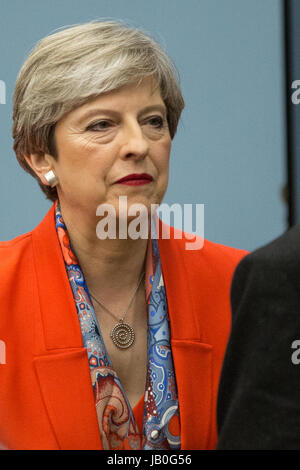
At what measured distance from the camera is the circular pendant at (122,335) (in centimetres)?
167

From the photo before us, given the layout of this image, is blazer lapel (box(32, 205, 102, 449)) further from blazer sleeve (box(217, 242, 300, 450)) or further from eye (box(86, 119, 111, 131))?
blazer sleeve (box(217, 242, 300, 450))

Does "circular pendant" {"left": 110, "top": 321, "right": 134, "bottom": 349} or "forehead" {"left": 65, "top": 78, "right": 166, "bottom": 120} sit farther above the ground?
"forehead" {"left": 65, "top": 78, "right": 166, "bottom": 120}

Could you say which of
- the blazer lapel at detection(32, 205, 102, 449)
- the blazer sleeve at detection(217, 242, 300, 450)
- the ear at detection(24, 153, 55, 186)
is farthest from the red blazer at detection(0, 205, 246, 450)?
the blazer sleeve at detection(217, 242, 300, 450)

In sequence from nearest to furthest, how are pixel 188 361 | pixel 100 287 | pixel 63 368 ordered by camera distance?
pixel 63 368 → pixel 188 361 → pixel 100 287

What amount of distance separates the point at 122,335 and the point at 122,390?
0.15m

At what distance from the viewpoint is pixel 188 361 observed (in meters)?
1.61

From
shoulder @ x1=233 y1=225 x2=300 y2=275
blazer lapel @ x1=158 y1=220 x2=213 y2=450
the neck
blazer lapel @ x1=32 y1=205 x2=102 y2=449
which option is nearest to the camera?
shoulder @ x1=233 y1=225 x2=300 y2=275

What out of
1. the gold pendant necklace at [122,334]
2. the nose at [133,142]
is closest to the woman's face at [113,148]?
the nose at [133,142]

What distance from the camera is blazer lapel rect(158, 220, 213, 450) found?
5.10ft

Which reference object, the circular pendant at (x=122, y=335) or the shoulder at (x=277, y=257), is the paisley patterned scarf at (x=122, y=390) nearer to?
the circular pendant at (x=122, y=335)

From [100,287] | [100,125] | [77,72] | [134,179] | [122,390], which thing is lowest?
[122,390]

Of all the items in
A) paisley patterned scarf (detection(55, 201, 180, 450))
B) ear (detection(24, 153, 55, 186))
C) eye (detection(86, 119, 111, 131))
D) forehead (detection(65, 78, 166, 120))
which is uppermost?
forehead (detection(65, 78, 166, 120))

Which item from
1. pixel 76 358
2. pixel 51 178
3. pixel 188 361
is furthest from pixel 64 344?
pixel 51 178

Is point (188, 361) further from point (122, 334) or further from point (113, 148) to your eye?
point (113, 148)
